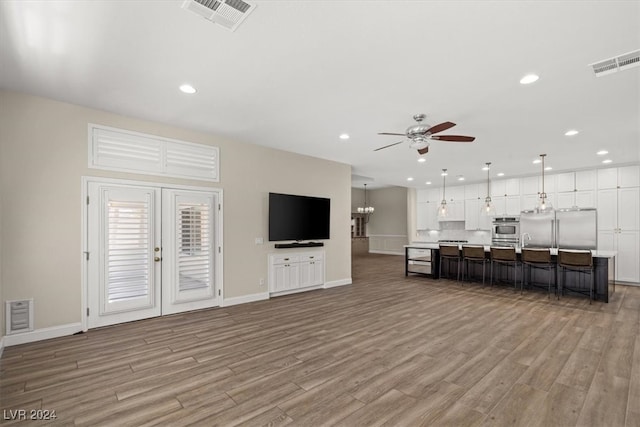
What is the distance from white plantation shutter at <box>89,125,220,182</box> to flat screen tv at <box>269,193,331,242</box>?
4.38 feet

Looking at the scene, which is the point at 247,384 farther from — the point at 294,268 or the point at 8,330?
the point at 294,268

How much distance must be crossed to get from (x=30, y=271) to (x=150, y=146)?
2.14 m

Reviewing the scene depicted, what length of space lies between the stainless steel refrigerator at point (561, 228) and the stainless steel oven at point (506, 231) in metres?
0.18

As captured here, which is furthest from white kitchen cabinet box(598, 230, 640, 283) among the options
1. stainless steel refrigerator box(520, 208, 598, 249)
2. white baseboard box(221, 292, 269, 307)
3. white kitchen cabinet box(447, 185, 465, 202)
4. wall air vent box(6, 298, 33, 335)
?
wall air vent box(6, 298, 33, 335)

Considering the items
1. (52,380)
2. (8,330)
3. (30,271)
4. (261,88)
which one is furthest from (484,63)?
(8,330)

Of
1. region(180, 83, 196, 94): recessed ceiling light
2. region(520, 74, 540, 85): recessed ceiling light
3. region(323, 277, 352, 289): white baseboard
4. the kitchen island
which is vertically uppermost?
region(180, 83, 196, 94): recessed ceiling light

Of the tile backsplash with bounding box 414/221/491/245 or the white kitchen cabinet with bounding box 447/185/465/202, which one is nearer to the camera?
the tile backsplash with bounding box 414/221/491/245

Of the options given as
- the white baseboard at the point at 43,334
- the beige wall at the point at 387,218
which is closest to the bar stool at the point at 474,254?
the beige wall at the point at 387,218

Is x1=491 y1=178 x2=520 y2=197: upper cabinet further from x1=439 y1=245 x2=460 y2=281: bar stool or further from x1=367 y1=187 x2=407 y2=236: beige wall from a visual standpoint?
x1=367 y1=187 x2=407 y2=236: beige wall

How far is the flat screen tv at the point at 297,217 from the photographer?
19.5ft

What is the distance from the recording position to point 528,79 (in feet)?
10.5

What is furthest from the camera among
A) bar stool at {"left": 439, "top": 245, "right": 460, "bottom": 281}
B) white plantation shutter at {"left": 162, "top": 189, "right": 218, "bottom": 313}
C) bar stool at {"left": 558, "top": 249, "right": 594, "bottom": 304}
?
bar stool at {"left": 439, "top": 245, "right": 460, "bottom": 281}

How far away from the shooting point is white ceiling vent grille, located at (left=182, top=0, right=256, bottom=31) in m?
2.14

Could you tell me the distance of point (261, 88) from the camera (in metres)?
3.48
